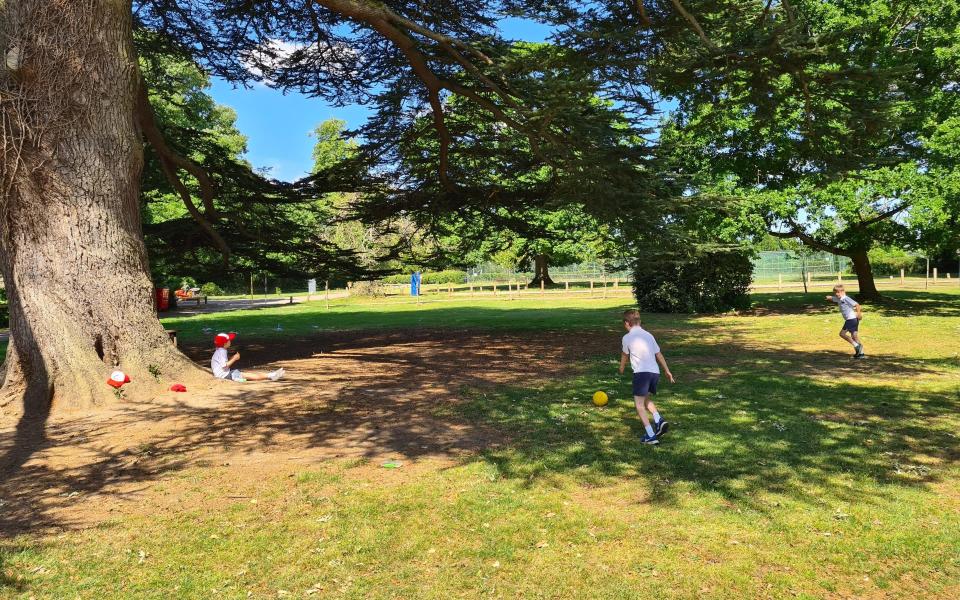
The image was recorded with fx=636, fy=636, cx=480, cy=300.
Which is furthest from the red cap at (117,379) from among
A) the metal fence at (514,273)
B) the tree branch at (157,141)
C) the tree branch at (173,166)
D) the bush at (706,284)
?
the metal fence at (514,273)

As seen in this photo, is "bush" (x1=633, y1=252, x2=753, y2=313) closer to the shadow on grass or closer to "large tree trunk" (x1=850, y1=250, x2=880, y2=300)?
"large tree trunk" (x1=850, y1=250, x2=880, y2=300)

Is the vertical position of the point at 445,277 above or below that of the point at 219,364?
above

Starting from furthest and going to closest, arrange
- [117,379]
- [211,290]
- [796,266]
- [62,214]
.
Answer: [796,266] → [211,290] → [62,214] → [117,379]

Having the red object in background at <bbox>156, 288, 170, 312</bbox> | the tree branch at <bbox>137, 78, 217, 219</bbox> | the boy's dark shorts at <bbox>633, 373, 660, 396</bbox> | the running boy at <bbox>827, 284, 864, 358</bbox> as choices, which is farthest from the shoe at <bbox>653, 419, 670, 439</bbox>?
the red object in background at <bbox>156, 288, 170, 312</bbox>

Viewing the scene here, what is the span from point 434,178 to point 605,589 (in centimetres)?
1288

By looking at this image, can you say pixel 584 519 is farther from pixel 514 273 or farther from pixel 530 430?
pixel 514 273

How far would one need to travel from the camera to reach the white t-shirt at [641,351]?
6.96 meters

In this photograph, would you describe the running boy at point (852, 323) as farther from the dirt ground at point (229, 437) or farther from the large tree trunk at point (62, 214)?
the large tree trunk at point (62, 214)

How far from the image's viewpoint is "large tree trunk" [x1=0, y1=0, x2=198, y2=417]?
8508 millimetres

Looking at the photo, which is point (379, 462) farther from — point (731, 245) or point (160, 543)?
point (731, 245)

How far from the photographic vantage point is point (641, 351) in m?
7.02

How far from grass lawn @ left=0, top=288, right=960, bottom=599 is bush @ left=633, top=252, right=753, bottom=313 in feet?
51.2

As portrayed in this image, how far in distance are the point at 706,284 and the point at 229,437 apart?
20.4m

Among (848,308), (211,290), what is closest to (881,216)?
(848,308)
